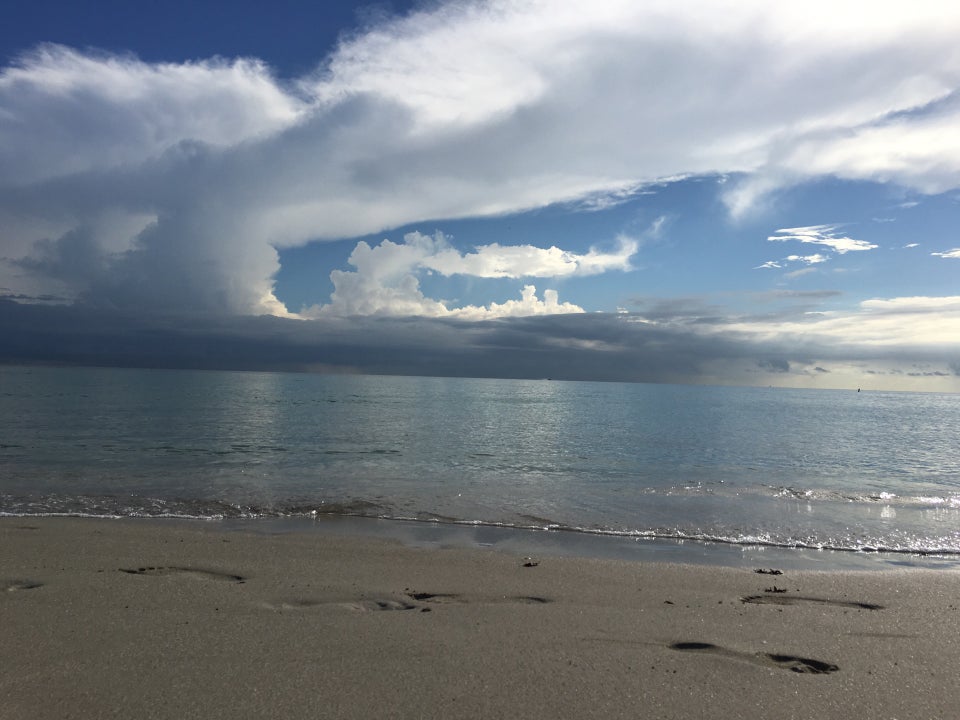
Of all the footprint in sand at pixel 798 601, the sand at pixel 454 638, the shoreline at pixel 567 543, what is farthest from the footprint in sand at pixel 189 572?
the footprint in sand at pixel 798 601

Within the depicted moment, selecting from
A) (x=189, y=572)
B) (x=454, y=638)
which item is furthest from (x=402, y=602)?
(x=189, y=572)

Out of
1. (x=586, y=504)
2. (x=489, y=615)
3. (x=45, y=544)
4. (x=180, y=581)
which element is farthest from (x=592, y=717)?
(x=586, y=504)

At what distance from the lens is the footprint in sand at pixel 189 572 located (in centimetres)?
902

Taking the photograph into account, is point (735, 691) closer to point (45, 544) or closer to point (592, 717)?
point (592, 717)

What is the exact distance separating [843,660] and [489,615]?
4096mm

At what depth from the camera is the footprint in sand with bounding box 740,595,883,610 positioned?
8.59 meters

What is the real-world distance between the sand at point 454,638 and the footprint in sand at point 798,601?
0.05m

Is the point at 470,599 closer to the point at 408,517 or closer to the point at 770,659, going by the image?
the point at 770,659

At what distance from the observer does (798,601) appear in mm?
8805

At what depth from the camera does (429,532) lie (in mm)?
13750

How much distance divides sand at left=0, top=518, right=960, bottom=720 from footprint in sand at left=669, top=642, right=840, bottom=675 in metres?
0.03

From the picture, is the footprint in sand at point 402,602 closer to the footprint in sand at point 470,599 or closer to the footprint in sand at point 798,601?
the footprint in sand at point 470,599

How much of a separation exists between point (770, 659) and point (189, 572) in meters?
8.35

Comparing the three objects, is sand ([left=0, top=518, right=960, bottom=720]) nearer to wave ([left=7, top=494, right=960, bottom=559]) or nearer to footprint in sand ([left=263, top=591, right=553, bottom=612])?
footprint in sand ([left=263, top=591, right=553, bottom=612])
